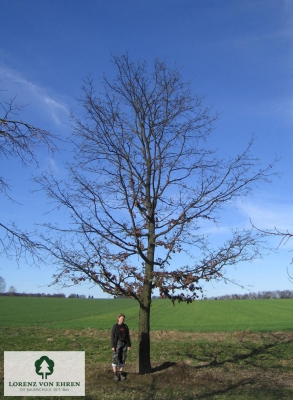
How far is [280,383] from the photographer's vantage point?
35.5ft

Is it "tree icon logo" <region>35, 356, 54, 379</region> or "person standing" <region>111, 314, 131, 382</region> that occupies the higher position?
"person standing" <region>111, 314, 131, 382</region>

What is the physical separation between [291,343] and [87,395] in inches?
467

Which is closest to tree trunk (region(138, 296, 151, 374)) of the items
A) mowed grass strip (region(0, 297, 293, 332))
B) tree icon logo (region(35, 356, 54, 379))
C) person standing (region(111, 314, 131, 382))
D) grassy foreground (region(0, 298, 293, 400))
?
grassy foreground (region(0, 298, 293, 400))

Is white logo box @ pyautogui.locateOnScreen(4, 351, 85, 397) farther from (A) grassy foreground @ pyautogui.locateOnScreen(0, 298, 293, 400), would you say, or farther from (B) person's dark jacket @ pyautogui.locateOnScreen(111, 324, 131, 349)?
(B) person's dark jacket @ pyautogui.locateOnScreen(111, 324, 131, 349)

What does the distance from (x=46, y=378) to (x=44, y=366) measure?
0.45 metres

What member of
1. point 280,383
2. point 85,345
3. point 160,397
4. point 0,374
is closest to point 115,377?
point 160,397

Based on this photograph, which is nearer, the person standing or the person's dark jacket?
the person standing

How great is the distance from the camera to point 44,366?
10234 mm

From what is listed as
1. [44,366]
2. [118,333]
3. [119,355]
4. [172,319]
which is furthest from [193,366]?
[172,319]

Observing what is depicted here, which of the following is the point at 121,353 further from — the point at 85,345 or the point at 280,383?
the point at 85,345

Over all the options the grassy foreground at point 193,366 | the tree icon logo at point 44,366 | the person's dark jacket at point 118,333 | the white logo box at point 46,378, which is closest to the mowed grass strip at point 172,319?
the grassy foreground at point 193,366

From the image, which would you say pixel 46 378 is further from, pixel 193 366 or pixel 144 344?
pixel 193 366

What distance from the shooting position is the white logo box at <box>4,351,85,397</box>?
9.02 metres

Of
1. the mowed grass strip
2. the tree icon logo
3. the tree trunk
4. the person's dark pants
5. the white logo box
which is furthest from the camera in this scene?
the mowed grass strip
